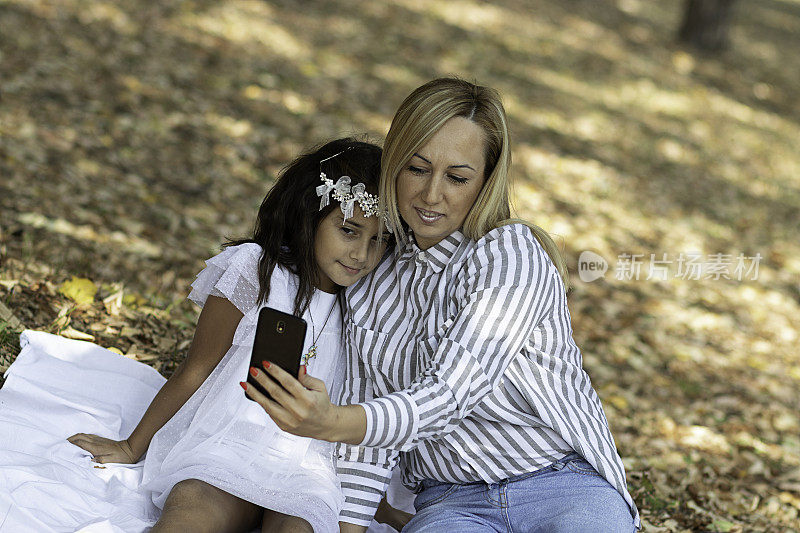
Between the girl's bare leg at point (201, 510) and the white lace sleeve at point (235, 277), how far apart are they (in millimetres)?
678

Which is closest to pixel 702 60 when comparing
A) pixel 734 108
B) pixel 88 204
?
pixel 734 108

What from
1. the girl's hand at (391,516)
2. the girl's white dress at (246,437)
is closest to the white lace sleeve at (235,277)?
the girl's white dress at (246,437)

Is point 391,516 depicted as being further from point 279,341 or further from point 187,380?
point 279,341

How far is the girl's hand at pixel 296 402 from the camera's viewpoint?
2.31 metres

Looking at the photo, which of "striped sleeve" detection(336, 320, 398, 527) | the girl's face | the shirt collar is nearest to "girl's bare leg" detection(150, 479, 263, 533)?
"striped sleeve" detection(336, 320, 398, 527)

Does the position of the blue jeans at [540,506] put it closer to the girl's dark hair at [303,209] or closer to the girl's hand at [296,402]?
the girl's hand at [296,402]

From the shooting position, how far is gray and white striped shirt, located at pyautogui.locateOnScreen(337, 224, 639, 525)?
8.93ft

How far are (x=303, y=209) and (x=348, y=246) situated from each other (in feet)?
0.85

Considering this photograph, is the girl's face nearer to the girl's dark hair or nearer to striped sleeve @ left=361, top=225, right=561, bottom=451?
the girl's dark hair

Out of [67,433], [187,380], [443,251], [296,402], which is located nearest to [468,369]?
[443,251]

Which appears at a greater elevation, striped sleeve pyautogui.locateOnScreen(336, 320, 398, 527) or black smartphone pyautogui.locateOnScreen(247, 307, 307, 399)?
black smartphone pyautogui.locateOnScreen(247, 307, 307, 399)

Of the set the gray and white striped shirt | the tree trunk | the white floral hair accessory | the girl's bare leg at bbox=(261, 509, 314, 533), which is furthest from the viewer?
the tree trunk

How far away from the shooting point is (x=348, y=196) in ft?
10.6

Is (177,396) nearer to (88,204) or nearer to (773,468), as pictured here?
(88,204)
